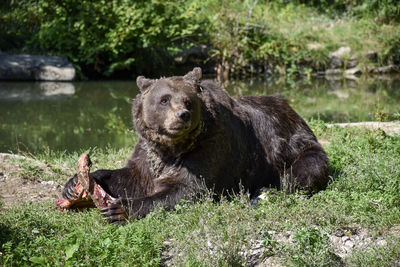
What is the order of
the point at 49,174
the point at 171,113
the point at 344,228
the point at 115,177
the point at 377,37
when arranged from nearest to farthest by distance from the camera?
the point at 344,228 → the point at 171,113 → the point at 115,177 → the point at 49,174 → the point at 377,37

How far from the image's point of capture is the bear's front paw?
5227 millimetres

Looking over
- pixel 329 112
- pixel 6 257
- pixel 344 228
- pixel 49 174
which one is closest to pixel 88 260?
pixel 6 257

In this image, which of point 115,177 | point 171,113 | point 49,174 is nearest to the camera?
point 171,113

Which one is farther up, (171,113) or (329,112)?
(171,113)

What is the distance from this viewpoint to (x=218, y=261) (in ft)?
13.5

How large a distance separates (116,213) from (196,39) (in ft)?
54.0

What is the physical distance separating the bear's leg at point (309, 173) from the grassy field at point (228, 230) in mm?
151

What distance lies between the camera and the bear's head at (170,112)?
5211mm

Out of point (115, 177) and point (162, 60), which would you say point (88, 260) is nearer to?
point (115, 177)

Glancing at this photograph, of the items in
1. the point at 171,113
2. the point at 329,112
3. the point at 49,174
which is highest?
the point at 171,113

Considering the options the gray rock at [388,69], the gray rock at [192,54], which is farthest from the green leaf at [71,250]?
the gray rock at [388,69]

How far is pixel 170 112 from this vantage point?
5.25 meters

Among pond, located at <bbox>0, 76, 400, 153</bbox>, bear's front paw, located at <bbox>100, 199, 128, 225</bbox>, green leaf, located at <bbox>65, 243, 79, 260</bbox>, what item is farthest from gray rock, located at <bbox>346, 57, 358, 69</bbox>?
green leaf, located at <bbox>65, 243, 79, 260</bbox>

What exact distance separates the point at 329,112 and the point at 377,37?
9.45m
